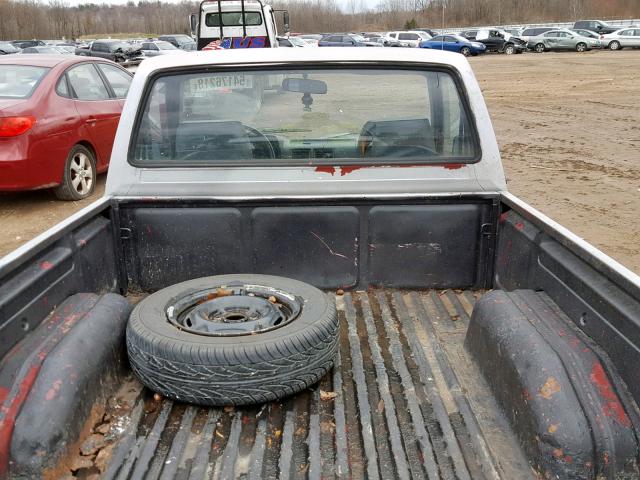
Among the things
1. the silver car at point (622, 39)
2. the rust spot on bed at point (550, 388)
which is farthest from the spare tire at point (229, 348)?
the silver car at point (622, 39)

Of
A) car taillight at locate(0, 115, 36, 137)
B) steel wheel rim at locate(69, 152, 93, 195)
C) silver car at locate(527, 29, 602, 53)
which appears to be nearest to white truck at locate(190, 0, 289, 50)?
steel wheel rim at locate(69, 152, 93, 195)

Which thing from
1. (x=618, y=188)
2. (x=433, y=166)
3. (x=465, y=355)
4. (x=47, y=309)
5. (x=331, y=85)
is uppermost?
(x=331, y=85)

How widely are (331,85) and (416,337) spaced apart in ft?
4.44

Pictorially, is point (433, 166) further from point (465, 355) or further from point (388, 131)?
point (465, 355)

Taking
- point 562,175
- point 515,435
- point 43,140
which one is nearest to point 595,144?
point 562,175

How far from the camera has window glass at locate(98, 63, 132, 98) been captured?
8.11 m

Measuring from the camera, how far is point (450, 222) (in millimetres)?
3021

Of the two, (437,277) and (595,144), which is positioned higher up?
(437,277)

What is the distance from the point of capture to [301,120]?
3.19 m

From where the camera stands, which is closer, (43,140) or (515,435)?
(515,435)

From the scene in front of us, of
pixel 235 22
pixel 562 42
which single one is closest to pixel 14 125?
pixel 235 22

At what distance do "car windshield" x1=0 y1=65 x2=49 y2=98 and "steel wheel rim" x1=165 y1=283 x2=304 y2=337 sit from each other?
512 centimetres

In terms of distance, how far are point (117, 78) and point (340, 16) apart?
273 feet

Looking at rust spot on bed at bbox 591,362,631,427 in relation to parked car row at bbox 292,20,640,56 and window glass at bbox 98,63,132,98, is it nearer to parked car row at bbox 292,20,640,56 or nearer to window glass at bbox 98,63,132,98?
window glass at bbox 98,63,132,98
